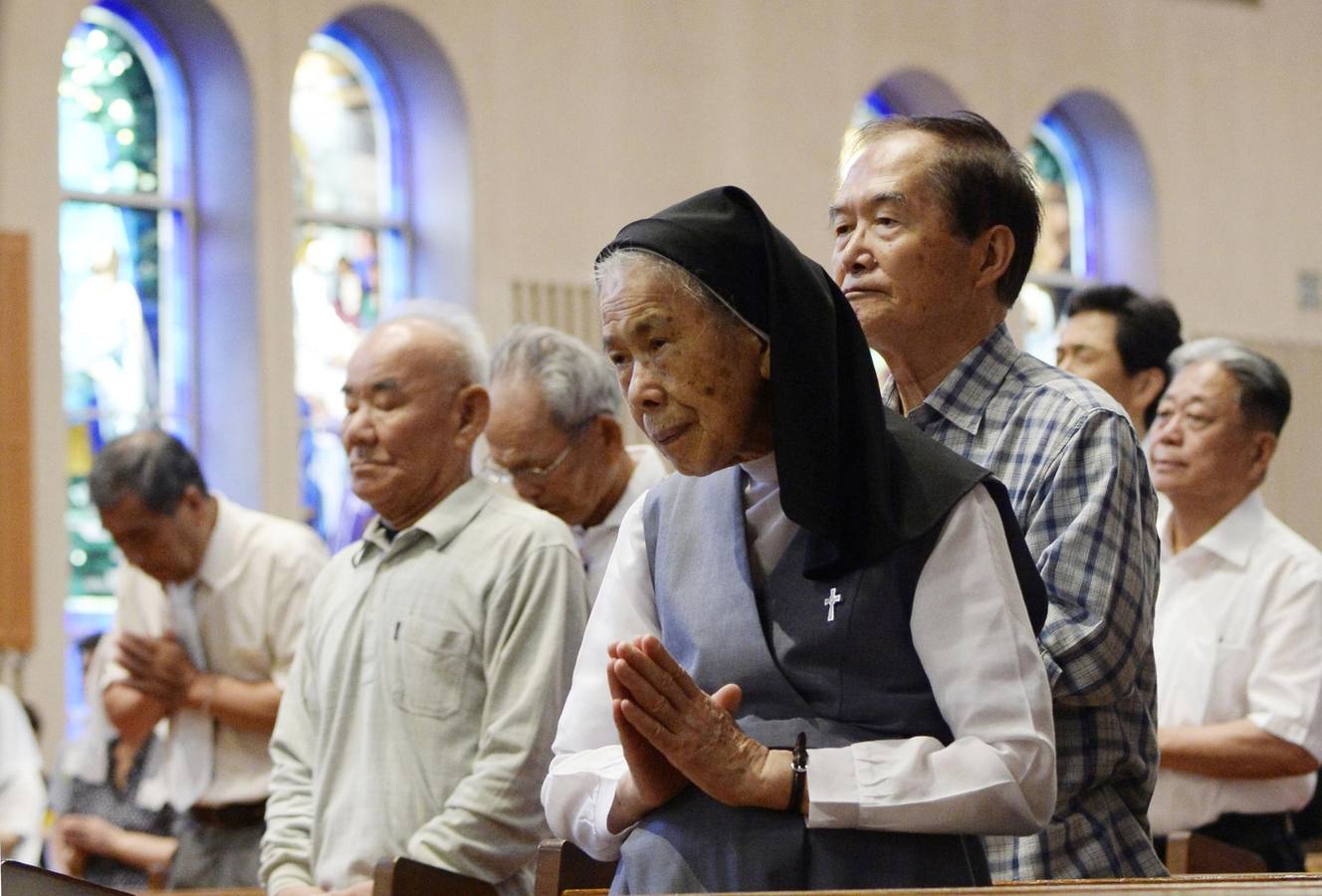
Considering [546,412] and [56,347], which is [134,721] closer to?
[546,412]

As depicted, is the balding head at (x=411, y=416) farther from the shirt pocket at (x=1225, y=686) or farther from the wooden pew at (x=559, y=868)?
the shirt pocket at (x=1225, y=686)

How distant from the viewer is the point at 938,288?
2.90 metres

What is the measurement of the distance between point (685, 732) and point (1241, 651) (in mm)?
2448

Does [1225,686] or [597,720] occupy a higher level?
[597,720]

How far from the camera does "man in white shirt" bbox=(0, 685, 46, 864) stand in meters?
5.15

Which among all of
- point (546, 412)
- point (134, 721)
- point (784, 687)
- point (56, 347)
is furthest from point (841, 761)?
point (56, 347)

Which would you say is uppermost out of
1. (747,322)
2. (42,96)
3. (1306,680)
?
(42,96)

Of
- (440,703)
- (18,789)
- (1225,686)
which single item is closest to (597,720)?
(440,703)

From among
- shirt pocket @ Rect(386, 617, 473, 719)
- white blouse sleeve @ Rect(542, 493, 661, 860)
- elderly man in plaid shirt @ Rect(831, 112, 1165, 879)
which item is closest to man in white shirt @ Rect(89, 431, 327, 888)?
shirt pocket @ Rect(386, 617, 473, 719)

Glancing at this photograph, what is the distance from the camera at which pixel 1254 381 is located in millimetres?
4527

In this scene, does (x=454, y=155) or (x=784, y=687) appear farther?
(x=454, y=155)

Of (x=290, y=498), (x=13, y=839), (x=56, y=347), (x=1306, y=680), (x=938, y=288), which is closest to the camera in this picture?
(x=938, y=288)

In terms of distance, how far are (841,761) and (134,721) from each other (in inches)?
132

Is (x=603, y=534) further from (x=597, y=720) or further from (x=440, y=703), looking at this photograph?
(x=597, y=720)
